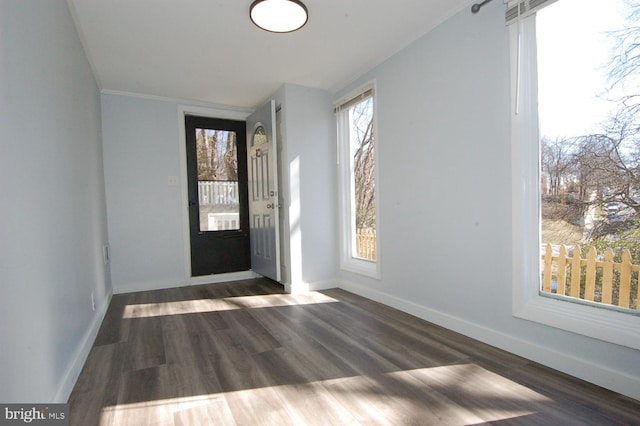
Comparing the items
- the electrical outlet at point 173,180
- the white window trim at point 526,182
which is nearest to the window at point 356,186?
the white window trim at point 526,182

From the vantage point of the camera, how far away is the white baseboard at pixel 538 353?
1.46m

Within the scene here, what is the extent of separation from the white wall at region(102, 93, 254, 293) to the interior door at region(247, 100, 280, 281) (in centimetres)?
79

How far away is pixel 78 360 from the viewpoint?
1.79 m

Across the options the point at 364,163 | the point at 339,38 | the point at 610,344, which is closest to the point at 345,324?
the point at 610,344

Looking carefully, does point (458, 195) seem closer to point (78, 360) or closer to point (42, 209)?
point (42, 209)

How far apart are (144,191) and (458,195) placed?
10.8 feet

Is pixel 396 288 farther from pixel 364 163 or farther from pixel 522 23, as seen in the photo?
pixel 522 23

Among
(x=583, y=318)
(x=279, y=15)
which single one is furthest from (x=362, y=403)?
(x=279, y=15)

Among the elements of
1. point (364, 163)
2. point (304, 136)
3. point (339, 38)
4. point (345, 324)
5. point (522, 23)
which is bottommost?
point (345, 324)

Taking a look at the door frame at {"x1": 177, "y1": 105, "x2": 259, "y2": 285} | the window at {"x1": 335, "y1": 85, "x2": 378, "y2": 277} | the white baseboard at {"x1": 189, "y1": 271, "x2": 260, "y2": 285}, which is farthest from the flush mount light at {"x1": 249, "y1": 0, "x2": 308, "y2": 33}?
the white baseboard at {"x1": 189, "y1": 271, "x2": 260, "y2": 285}

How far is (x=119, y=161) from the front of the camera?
11.5ft

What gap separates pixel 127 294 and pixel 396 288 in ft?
9.43

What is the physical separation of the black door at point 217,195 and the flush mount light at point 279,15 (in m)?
2.09

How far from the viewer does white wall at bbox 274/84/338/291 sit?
341 centimetres
